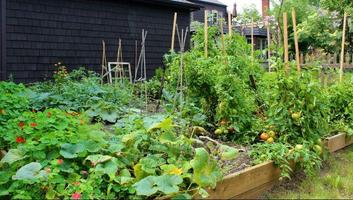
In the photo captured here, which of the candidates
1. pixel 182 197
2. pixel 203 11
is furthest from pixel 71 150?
pixel 203 11

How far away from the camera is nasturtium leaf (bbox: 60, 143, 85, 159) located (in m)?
3.17

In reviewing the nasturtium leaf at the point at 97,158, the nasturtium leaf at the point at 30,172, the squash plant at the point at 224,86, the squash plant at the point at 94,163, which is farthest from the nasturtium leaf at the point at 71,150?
the squash plant at the point at 224,86

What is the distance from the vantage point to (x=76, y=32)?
10562mm

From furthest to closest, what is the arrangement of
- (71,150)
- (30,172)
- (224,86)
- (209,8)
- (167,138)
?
(209,8)
(224,86)
(167,138)
(71,150)
(30,172)

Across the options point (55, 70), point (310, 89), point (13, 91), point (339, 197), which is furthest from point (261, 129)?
point (55, 70)

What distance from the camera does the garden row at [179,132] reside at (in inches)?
120

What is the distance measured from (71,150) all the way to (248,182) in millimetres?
1609

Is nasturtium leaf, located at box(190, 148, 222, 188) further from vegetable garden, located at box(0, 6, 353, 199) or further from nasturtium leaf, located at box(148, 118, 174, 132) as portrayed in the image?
nasturtium leaf, located at box(148, 118, 174, 132)

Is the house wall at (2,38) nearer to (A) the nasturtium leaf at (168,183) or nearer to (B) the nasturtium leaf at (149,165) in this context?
(B) the nasturtium leaf at (149,165)

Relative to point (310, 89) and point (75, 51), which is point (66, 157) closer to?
point (310, 89)

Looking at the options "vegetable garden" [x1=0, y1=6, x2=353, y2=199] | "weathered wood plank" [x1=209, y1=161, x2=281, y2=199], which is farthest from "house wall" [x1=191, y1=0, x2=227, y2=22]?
"weathered wood plank" [x1=209, y1=161, x2=281, y2=199]

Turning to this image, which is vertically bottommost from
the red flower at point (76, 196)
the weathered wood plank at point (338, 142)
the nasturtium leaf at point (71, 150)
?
the weathered wood plank at point (338, 142)

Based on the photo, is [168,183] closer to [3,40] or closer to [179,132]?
[179,132]

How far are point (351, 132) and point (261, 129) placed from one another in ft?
5.56
